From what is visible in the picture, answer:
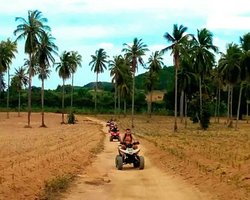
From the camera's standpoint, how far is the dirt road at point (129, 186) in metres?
11.3

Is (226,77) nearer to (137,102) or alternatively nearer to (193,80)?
(193,80)

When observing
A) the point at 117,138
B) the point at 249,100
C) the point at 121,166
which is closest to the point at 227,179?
the point at 121,166

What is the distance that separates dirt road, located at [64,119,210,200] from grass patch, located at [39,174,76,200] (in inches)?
10.4

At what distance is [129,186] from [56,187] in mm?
2174

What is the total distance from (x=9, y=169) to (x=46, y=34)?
4627cm

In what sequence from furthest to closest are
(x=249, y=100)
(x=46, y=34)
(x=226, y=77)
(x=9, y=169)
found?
(x=249, y=100) → (x=226, y=77) → (x=46, y=34) → (x=9, y=169)

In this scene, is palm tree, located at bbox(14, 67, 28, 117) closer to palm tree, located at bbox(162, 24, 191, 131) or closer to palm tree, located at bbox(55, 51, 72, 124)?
palm tree, located at bbox(55, 51, 72, 124)

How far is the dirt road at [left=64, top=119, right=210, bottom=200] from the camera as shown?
1132 centimetres

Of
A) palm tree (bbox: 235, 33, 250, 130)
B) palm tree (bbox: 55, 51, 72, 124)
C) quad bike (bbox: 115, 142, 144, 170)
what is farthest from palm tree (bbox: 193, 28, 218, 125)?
quad bike (bbox: 115, 142, 144, 170)

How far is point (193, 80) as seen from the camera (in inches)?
2773

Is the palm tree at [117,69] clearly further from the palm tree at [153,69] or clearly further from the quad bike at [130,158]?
the quad bike at [130,158]

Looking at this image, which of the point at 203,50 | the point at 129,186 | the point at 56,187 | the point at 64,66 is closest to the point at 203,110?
the point at 203,50

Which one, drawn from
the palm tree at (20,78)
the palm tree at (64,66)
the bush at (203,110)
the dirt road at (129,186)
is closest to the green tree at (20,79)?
the palm tree at (20,78)

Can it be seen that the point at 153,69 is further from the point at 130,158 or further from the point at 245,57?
the point at 130,158
